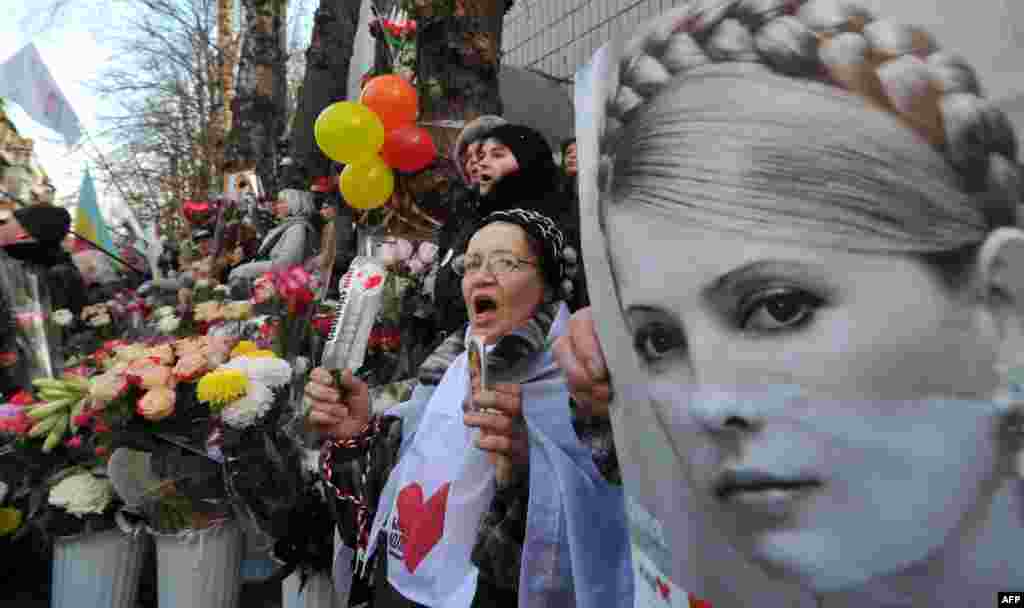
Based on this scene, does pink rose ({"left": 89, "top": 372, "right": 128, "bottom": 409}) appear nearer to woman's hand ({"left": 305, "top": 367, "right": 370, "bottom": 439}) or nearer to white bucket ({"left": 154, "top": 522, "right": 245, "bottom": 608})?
white bucket ({"left": 154, "top": 522, "right": 245, "bottom": 608})

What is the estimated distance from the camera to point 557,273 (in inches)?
67.7

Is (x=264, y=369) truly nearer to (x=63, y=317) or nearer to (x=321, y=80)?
(x=63, y=317)

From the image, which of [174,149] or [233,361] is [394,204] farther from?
[174,149]

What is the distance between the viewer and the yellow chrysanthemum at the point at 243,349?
254 centimetres

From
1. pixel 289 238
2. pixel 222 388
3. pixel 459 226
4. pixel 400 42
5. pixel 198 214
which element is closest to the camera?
pixel 222 388

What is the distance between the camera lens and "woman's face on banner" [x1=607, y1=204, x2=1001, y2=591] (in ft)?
1.88

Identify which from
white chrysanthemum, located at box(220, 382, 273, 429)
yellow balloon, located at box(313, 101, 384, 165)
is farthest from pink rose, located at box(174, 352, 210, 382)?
yellow balloon, located at box(313, 101, 384, 165)

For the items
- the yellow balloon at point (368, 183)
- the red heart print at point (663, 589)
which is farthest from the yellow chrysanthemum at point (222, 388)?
the yellow balloon at point (368, 183)

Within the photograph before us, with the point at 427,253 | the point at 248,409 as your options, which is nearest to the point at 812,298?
the point at 248,409

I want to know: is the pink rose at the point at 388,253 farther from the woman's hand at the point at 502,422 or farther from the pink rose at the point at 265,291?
the woman's hand at the point at 502,422

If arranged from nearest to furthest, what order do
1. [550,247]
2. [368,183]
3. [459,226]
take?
[550,247]
[459,226]
[368,183]

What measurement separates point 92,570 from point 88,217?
393cm

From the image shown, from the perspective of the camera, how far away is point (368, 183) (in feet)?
13.4

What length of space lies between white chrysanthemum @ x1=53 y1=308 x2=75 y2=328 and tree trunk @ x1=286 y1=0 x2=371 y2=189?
2911 millimetres
